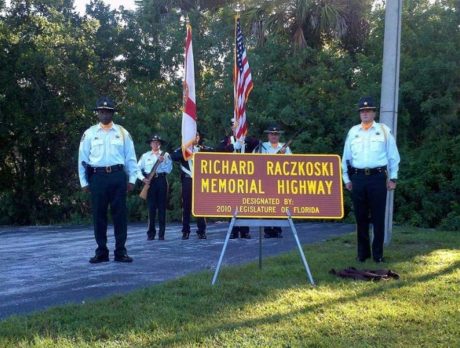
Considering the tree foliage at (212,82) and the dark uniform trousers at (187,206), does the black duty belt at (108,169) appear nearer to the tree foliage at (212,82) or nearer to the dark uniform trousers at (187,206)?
the dark uniform trousers at (187,206)

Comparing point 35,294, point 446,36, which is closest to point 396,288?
point 35,294

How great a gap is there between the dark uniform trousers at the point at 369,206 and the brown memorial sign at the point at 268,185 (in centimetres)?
109

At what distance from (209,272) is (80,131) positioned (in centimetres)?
1370

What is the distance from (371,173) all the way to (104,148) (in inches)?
135

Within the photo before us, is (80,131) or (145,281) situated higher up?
(80,131)

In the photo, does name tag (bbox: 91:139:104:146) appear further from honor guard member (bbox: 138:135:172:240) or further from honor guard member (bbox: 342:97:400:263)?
honor guard member (bbox: 342:97:400:263)

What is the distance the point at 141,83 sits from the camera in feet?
64.6

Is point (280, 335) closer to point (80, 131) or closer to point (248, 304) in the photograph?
point (248, 304)

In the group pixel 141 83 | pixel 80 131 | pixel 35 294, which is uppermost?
pixel 141 83

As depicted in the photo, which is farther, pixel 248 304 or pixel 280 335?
pixel 248 304

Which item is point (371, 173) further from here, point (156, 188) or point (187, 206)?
point (156, 188)

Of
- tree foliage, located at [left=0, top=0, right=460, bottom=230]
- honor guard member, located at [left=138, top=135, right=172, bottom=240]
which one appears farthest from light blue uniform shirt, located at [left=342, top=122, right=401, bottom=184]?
tree foliage, located at [left=0, top=0, right=460, bottom=230]

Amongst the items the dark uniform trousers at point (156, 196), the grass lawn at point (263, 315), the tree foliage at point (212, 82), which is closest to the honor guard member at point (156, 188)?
the dark uniform trousers at point (156, 196)

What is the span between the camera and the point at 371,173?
7.55 meters
